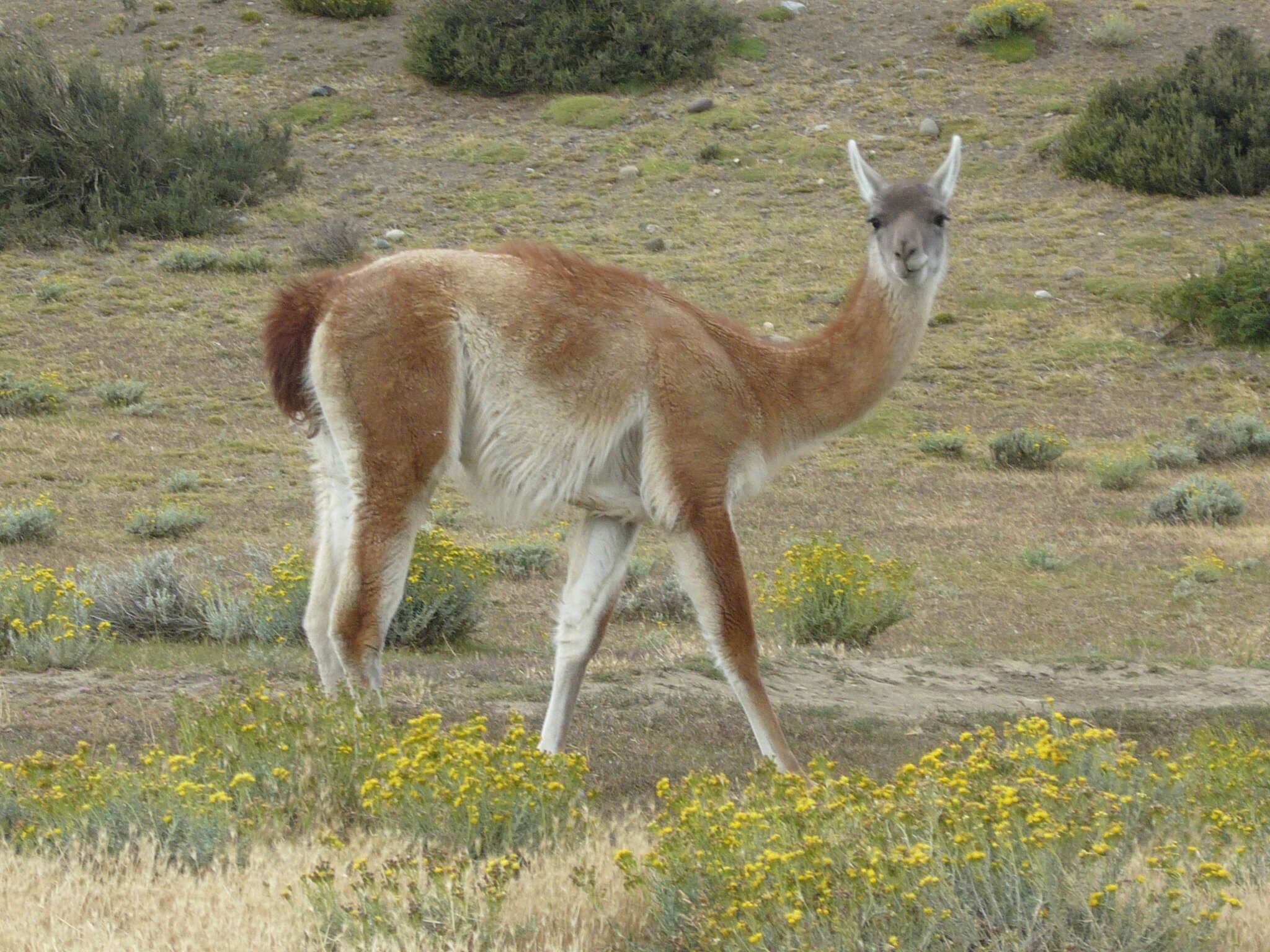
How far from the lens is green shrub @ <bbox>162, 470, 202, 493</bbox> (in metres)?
15.6

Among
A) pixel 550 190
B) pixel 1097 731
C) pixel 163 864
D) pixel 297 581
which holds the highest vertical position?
pixel 1097 731

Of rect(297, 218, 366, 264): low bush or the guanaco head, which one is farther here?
rect(297, 218, 366, 264): low bush

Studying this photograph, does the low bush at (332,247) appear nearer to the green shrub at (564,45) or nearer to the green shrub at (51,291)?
the green shrub at (51,291)

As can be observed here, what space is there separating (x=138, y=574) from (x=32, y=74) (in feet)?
63.4

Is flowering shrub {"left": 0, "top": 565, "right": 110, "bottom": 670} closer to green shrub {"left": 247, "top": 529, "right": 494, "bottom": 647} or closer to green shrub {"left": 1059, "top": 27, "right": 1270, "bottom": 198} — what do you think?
green shrub {"left": 247, "top": 529, "right": 494, "bottom": 647}

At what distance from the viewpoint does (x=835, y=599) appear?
10.0 meters

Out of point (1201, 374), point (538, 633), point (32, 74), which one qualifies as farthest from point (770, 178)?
point (538, 633)

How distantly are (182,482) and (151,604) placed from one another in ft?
19.1

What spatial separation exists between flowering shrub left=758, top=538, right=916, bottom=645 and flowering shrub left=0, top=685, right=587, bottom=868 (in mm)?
4716

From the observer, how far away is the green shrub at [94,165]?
26.0m

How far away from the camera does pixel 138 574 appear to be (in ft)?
34.0

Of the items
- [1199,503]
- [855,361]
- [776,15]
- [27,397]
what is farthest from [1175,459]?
[776,15]

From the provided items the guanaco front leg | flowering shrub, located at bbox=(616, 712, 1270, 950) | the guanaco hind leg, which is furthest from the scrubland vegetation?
the guanaco front leg

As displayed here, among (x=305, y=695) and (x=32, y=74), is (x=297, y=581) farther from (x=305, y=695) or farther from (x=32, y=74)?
(x=32, y=74)
